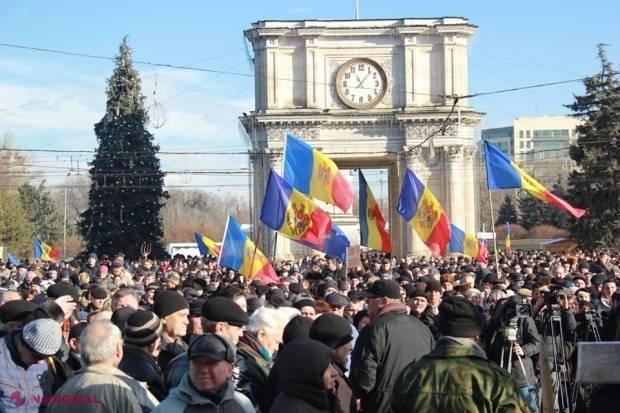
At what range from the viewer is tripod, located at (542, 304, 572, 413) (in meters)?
12.9

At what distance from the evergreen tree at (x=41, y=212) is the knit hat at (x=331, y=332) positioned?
90.8 m

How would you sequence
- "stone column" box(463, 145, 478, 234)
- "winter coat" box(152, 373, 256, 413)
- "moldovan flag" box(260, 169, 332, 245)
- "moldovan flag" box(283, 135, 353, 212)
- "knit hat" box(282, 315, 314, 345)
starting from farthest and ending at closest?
1. "stone column" box(463, 145, 478, 234)
2. "moldovan flag" box(283, 135, 353, 212)
3. "moldovan flag" box(260, 169, 332, 245)
4. "knit hat" box(282, 315, 314, 345)
5. "winter coat" box(152, 373, 256, 413)

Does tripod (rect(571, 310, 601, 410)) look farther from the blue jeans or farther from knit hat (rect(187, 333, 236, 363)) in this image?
knit hat (rect(187, 333, 236, 363))

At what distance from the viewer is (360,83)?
59.1 metres

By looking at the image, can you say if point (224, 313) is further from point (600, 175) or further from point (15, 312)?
point (600, 175)

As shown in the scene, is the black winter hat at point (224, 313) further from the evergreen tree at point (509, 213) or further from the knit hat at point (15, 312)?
the evergreen tree at point (509, 213)

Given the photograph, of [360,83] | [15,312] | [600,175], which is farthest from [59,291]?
[600,175]

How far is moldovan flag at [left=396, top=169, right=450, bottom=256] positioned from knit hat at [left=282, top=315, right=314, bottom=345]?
65.4 ft

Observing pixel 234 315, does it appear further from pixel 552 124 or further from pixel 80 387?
pixel 552 124

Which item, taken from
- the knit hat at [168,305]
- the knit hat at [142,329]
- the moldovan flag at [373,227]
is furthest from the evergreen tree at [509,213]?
the knit hat at [142,329]

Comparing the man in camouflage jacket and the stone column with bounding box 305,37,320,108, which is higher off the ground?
the stone column with bounding box 305,37,320,108

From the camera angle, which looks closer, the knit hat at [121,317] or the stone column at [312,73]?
the knit hat at [121,317]

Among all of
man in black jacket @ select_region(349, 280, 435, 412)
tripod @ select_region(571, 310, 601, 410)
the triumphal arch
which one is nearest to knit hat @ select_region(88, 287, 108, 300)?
tripod @ select_region(571, 310, 601, 410)

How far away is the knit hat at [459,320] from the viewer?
6.51 metres
